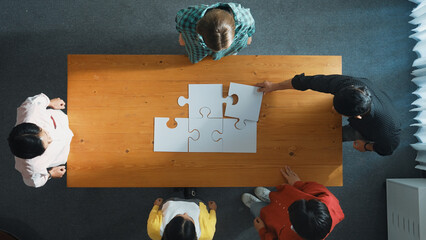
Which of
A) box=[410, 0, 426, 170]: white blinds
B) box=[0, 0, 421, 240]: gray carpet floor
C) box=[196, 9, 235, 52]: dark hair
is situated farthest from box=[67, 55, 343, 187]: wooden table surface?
box=[410, 0, 426, 170]: white blinds

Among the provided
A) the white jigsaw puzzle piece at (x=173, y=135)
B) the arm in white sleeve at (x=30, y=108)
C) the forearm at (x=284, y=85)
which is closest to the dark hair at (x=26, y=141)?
the arm in white sleeve at (x=30, y=108)

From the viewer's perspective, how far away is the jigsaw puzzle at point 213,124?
1573 millimetres

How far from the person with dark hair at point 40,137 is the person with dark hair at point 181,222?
28.4 inches

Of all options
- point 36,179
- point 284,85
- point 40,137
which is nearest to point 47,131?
point 40,137

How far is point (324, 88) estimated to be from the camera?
1.45 metres

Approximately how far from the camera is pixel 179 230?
57.4 inches

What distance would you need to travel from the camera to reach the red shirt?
59.2 inches

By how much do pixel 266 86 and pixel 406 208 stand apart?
1638 mm

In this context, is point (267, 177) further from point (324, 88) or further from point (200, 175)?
point (324, 88)

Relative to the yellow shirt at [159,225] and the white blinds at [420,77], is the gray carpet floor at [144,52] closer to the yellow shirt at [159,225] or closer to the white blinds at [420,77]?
the white blinds at [420,77]

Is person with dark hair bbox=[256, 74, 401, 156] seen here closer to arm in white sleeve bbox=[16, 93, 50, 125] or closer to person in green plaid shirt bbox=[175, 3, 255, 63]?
person in green plaid shirt bbox=[175, 3, 255, 63]

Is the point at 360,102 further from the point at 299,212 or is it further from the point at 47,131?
the point at 47,131

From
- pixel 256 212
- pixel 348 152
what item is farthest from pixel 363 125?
pixel 256 212

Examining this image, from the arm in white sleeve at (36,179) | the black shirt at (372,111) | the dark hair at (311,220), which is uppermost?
the black shirt at (372,111)
